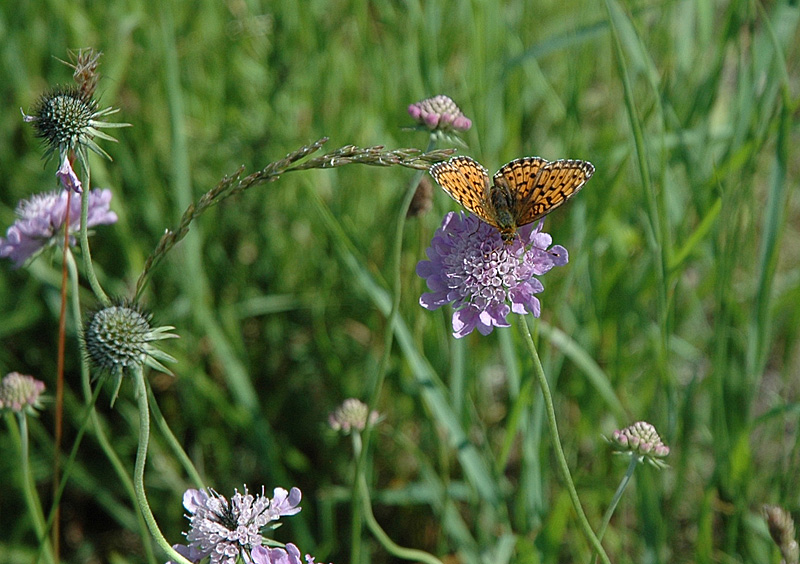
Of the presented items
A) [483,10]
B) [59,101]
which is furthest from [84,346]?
[483,10]

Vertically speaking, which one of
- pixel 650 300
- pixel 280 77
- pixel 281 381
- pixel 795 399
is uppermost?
pixel 280 77

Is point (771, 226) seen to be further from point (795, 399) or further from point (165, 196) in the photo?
point (165, 196)

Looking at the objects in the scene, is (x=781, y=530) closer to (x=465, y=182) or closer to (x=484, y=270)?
(x=484, y=270)

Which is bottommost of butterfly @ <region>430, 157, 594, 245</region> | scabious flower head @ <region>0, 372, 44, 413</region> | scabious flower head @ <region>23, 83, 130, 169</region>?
scabious flower head @ <region>0, 372, 44, 413</region>

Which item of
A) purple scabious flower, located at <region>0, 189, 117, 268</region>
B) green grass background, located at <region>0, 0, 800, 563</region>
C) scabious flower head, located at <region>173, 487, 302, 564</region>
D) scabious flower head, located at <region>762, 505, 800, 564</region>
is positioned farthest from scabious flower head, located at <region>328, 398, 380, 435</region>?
scabious flower head, located at <region>762, 505, 800, 564</region>

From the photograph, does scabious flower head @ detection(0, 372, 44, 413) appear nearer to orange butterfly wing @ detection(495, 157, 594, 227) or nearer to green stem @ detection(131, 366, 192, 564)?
green stem @ detection(131, 366, 192, 564)

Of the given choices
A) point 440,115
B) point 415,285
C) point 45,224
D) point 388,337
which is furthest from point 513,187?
point 45,224
